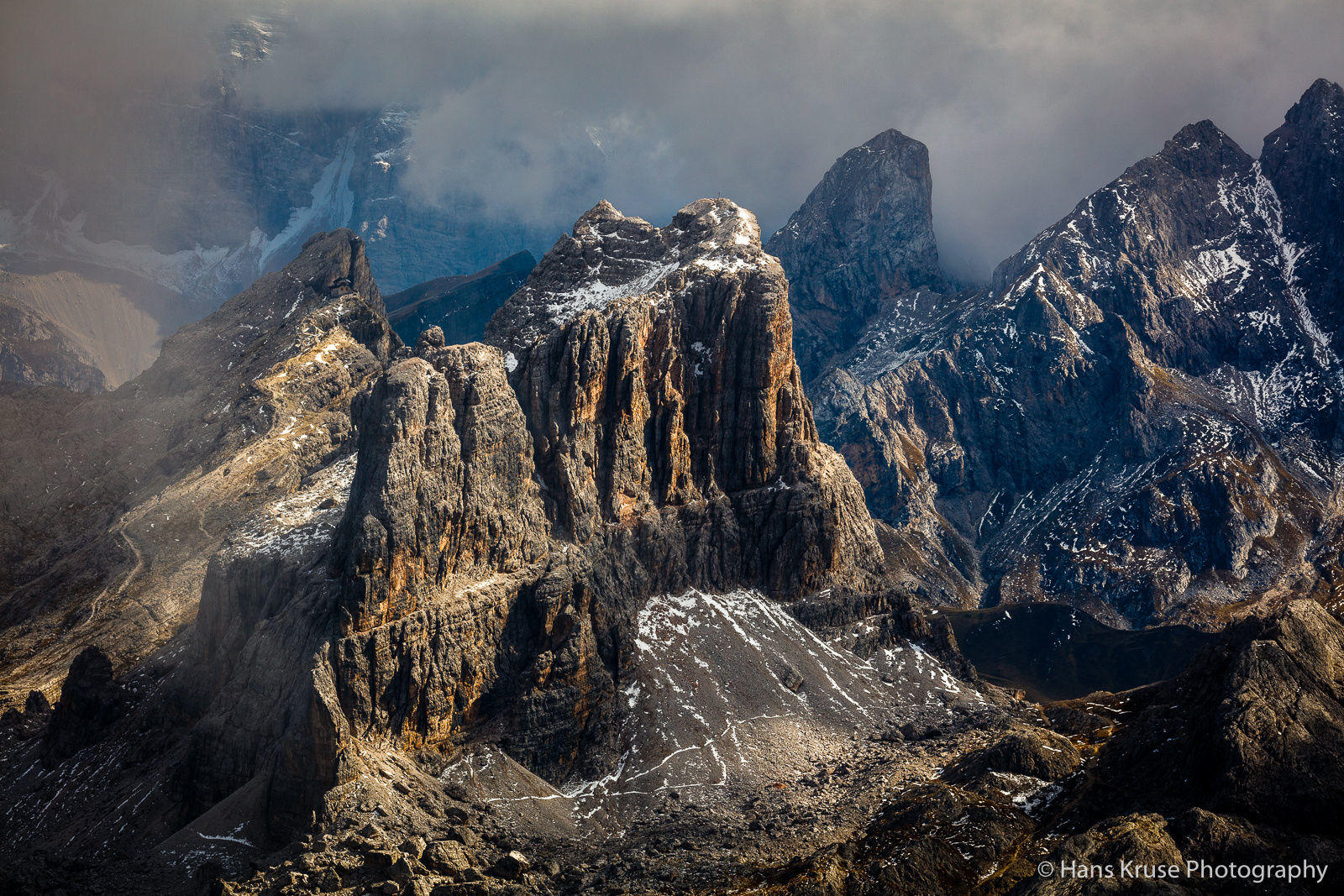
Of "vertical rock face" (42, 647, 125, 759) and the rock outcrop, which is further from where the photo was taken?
"vertical rock face" (42, 647, 125, 759)

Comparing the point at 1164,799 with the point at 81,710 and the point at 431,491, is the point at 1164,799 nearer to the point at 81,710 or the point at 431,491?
the point at 431,491

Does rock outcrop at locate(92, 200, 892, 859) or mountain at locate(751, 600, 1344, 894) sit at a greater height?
rock outcrop at locate(92, 200, 892, 859)

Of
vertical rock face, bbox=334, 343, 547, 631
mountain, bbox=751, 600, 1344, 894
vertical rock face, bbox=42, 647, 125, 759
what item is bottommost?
mountain, bbox=751, 600, 1344, 894

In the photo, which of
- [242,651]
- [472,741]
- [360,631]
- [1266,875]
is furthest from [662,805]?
[1266,875]

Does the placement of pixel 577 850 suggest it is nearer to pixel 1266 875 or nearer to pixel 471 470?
pixel 471 470

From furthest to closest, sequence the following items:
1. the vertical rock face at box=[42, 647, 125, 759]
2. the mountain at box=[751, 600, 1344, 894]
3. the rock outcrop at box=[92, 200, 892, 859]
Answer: the vertical rock face at box=[42, 647, 125, 759] < the rock outcrop at box=[92, 200, 892, 859] < the mountain at box=[751, 600, 1344, 894]

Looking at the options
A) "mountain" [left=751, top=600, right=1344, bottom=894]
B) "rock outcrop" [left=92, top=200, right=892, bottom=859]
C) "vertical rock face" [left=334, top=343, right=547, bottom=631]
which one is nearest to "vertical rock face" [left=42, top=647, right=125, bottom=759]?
"rock outcrop" [left=92, top=200, right=892, bottom=859]

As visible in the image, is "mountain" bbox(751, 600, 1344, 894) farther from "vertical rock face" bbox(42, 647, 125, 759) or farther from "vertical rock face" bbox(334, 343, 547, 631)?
"vertical rock face" bbox(42, 647, 125, 759)

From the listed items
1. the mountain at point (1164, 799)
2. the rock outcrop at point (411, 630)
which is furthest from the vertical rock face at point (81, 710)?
the mountain at point (1164, 799)

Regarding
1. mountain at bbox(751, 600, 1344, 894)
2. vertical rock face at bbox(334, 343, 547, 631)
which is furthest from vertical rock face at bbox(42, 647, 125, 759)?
mountain at bbox(751, 600, 1344, 894)

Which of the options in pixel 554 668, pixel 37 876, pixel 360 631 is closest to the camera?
pixel 37 876

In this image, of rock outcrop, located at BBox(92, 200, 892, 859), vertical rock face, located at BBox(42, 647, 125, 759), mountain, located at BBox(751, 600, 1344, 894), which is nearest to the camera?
mountain, located at BBox(751, 600, 1344, 894)
